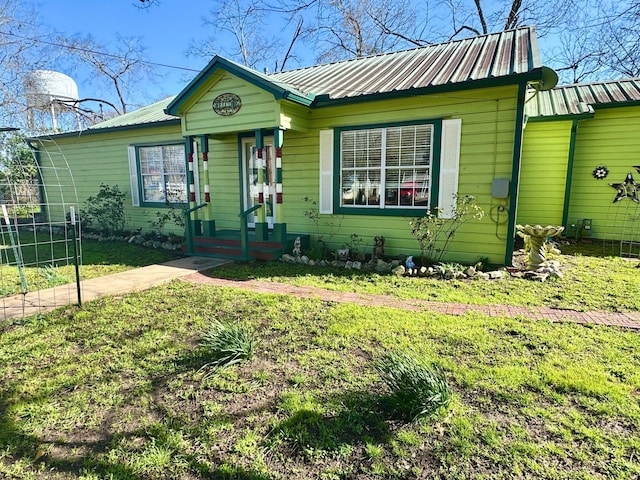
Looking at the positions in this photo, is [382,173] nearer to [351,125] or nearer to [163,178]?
[351,125]

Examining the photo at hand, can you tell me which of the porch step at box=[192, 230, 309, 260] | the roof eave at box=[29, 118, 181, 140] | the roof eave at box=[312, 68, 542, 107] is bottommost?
the porch step at box=[192, 230, 309, 260]

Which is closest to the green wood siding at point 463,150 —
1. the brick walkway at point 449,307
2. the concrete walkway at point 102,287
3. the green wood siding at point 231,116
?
the green wood siding at point 231,116

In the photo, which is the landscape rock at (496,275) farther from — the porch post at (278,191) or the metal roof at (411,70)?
the porch post at (278,191)

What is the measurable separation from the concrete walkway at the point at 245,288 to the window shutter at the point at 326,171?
2458mm

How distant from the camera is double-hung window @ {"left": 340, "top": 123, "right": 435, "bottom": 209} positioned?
644 centimetres

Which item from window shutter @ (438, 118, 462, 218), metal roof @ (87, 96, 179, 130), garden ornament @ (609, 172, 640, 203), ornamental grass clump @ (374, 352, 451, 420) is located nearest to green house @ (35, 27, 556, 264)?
window shutter @ (438, 118, 462, 218)

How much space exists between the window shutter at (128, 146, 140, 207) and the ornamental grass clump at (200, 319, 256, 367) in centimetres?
845

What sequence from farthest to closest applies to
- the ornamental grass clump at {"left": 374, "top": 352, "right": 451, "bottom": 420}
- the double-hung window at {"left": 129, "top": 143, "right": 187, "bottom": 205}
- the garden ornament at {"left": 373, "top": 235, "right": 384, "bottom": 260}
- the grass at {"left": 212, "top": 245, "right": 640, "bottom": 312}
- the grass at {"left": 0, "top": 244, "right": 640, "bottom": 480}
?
the double-hung window at {"left": 129, "top": 143, "right": 187, "bottom": 205}
the garden ornament at {"left": 373, "top": 235, "right": 384, "bottom": 260}
the grass at {"left": 212, "top": 245, "right": 640, "bottom": 312}
the ornamental grass clump at {"left": 374, "top": 352, "right": 451, "bottom": 420}
the grass at {"left": 0, "top": 244, "right": 640, "bottom": 480}

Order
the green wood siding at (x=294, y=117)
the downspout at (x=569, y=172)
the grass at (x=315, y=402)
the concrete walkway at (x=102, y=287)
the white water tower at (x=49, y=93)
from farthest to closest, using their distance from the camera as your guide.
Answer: the white water tower at (x=49, y=93), the downspout at (x=569, y=172), the green wood siding at (x=294, y=117), the concrete walkway at (x=102, y=287), the grass at (x=315, y=402)

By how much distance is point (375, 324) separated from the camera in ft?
12.6

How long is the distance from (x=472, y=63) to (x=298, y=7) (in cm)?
1054

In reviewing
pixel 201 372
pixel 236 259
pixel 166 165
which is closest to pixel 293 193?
pixel 236 259

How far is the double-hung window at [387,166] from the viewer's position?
21.1 feet

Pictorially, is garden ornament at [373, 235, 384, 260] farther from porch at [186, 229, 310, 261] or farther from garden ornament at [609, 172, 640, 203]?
garden ornament at [609, 172, 640, 203]
